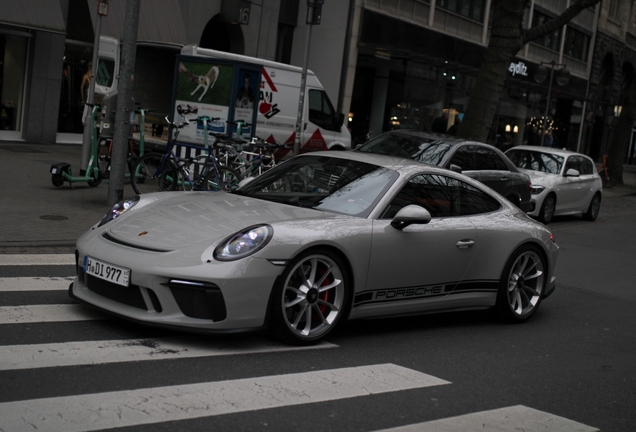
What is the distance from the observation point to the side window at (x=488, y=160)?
45.9ft

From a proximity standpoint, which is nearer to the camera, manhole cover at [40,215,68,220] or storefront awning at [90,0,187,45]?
manhole cover at [40,215,68,220]

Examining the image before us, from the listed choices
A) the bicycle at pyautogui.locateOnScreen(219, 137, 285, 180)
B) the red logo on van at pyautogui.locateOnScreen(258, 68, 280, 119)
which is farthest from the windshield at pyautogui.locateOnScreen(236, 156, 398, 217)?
the red logo on van at pyautogui.locateOnScreen(258, 68, 280, 119)

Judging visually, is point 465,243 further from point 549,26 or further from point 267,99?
point 549,26

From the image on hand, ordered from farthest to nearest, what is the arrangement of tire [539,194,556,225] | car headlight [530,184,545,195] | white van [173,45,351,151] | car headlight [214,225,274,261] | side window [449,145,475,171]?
tire [539,194,556,225], car headlight [530,184,545,195], white van [173,45,351,151], side window [449,145,475,171], car headlight [214,225,274,261]

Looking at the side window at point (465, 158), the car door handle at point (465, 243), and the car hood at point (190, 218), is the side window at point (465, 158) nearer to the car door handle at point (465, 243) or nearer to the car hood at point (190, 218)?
the car door handle at point (465, 243)

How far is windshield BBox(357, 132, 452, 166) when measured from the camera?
13164 mm

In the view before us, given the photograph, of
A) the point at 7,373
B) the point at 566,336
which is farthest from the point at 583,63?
the point at 7,373

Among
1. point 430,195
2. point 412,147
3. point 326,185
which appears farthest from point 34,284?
point 412,147

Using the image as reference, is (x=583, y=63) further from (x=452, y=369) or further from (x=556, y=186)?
(x=452, y=369)

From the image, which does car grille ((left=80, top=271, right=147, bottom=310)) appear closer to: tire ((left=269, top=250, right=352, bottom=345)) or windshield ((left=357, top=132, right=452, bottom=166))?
tire ((left=269, top=250, right=352, bottom=345))

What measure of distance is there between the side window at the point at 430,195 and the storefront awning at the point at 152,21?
48.4 ft

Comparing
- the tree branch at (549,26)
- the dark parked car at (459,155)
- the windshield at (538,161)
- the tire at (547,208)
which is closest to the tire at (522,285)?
the dark parked car at (459,155)

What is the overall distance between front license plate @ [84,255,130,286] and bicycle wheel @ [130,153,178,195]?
7.01 metres

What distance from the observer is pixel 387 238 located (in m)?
6.46
